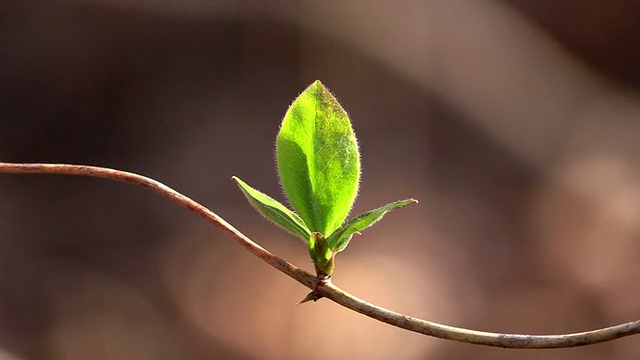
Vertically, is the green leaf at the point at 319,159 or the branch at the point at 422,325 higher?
the green leaf at the point at 319,159

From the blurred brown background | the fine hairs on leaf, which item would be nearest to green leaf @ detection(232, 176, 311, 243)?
the fine hairs on leaf

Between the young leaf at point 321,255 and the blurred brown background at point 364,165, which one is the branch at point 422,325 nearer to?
the young leaf at point 321,255

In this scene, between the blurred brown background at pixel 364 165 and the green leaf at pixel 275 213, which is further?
the blurred brown background at pixel 364 165

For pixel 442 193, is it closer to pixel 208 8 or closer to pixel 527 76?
pixel 527 76

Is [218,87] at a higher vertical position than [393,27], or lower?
lower

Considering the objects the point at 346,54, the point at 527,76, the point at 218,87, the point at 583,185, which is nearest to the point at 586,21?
the point at 527,76

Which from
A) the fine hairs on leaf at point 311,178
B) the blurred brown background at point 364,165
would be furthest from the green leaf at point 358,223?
the blurred brown background at point 364,165
